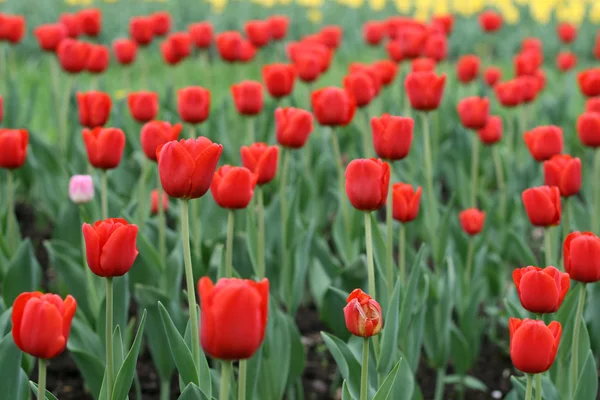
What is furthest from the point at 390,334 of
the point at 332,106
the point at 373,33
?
the point at 373,33

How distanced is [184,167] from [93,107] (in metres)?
1.34

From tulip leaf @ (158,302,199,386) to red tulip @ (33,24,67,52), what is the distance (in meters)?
2.54

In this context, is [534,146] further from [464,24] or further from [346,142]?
[464,24]

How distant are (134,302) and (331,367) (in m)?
0.85

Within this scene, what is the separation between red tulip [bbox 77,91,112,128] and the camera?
2.77m

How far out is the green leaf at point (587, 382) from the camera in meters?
1.88

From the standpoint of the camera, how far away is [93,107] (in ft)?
9.09

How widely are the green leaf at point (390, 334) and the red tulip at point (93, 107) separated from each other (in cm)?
134

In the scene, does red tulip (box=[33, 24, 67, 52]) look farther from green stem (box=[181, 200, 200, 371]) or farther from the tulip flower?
the tulip flower

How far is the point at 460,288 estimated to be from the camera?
2.74m

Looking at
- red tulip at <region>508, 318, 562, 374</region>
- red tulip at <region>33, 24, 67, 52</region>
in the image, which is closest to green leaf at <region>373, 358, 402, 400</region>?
red tulip at <region>508, 318, 562, 374</region>

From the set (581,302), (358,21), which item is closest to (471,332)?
(581,302)

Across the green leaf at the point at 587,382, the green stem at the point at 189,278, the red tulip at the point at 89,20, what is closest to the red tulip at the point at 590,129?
the green leaf at the point at 587,382

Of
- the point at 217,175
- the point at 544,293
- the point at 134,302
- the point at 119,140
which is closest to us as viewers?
the point at 544,293
